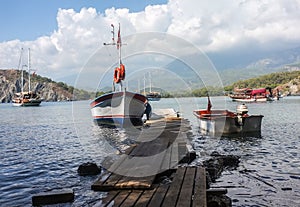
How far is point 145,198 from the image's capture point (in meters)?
7.23

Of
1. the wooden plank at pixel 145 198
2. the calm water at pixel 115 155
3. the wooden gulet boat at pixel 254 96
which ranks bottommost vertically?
the calm water at pixel 115 155

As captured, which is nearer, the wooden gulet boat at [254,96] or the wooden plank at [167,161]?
the wooden plank at [167,161]

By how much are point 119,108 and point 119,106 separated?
191 mm

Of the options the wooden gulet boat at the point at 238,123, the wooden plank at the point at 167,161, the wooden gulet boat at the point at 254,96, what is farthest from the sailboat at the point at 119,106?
the wooden gulet boat at the point at 254,96

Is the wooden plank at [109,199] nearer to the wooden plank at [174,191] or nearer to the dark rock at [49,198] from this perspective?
the wooden plank at [174,191]

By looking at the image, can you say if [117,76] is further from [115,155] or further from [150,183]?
[150,183]

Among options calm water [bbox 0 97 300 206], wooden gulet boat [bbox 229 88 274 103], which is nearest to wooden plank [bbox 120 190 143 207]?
calm water [bbox 0 97 300 206]

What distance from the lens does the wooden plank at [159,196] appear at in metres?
6.73

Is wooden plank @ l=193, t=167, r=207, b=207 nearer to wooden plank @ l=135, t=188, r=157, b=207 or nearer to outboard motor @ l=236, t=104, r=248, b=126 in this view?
wooden plank @ l=135, t=188, r=157, b=207

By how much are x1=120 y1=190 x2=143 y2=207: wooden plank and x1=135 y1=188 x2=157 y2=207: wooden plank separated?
0.30ft

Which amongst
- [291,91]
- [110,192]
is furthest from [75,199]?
[291,91]

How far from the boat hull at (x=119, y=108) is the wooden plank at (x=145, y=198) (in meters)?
21.4

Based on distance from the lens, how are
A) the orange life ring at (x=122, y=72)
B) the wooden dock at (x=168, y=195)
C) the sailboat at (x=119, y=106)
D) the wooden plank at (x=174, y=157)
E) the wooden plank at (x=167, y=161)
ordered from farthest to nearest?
the orange life ring at (x=122, y=72) < the sailboat at (x=119, y=106) < the wooden plank at (x=174, y=157) < the wooden plank at (x=167, y=161) < the wooden dock at (x=168, y=195)

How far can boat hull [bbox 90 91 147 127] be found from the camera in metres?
29.3
